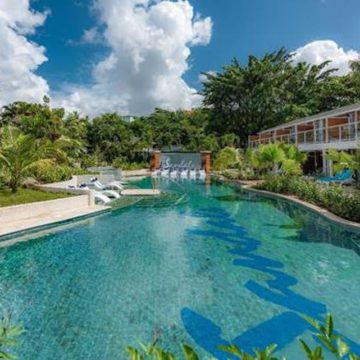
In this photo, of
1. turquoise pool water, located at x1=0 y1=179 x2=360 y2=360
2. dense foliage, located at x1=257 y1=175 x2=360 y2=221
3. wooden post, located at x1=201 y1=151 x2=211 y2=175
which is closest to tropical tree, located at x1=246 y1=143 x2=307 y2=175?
dense foliage, located at x1=257 y1=175 x2=360 y2=221

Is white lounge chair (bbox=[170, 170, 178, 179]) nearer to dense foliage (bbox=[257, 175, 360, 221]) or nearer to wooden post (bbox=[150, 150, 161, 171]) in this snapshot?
wooden post (bbox=[150, 150, 161, 171])

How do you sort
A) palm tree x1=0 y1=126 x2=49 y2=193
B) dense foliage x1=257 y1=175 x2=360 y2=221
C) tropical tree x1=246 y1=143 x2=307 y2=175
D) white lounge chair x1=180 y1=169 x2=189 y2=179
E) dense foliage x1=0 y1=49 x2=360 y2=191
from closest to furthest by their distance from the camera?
dense foliage x1=257 y1=175 x2=360 y2=221 → palm tree x1=0 y1=126 x2=49 y2=193 → tropical tree x1=246 y1=143 x2=307 y2=175 → white lounge chair x1=180 y1=169 x2=189 y2=179 → dense foliage x1=0 y1=49 x2=360 y2=191

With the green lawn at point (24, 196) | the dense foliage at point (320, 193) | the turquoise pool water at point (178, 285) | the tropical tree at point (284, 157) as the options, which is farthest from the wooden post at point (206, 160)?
the turquoise pool water at point (178, 285)

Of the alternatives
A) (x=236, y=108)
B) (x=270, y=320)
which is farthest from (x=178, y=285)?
(x=236, y=108)

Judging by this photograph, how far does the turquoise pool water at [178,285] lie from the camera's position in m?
5.20

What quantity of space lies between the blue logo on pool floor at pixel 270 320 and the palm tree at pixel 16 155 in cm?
927

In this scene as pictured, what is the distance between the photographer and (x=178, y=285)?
712 cm

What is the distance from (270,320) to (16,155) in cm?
1181

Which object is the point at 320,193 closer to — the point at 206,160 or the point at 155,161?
the point at 206,160

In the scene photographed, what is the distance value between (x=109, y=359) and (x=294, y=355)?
2.43 metres

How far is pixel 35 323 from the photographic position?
18.3 feet

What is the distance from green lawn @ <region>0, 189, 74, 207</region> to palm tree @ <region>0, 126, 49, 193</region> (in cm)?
41

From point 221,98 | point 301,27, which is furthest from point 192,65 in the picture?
point 301,27

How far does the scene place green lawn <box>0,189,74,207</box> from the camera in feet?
41.9
